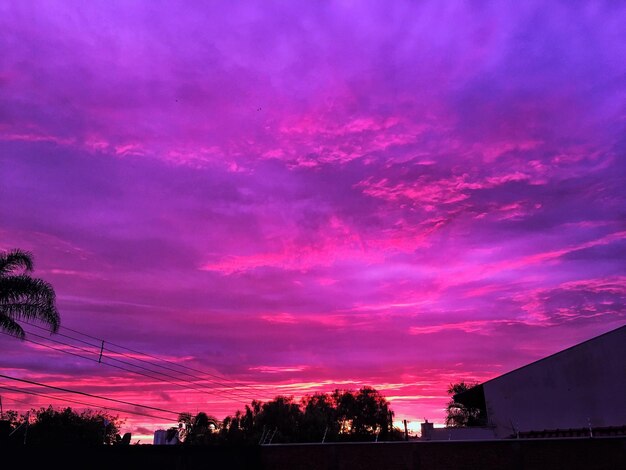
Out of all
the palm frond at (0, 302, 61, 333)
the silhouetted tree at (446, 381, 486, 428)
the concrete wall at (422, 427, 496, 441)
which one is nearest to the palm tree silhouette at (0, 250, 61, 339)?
the palm frond at (0, 302, 61, 333)

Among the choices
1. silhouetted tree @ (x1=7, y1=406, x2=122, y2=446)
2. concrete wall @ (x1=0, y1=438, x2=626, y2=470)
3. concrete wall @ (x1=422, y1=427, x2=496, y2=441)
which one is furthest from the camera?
silhouetted tree @ (x1=7, y1=406, x2=122, y2=446)

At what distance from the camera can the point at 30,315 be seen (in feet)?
95.9

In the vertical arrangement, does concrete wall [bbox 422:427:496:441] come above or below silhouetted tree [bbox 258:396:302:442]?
below

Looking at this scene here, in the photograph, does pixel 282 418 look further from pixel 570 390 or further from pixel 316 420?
pixel 570 390

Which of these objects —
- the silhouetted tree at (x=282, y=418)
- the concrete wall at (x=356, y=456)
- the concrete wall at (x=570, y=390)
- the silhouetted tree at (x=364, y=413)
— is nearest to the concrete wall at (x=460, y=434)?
the concrete wall at (x=570, y=390)

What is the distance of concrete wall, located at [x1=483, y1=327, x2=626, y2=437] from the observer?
2736cm

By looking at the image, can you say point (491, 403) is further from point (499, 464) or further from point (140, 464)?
point (140, 464)

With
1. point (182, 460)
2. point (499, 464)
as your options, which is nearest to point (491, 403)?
point (499, 464)

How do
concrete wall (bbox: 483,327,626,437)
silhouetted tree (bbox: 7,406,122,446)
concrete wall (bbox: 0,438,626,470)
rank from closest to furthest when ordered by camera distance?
concrete wall (bbox: 0,438,626,470) < concrete wall (bbox: 483,327,626,437) < silhouetted tree (bbox: 7,406,122,446)

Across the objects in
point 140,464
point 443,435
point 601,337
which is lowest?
point 140,464

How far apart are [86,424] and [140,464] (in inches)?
1839

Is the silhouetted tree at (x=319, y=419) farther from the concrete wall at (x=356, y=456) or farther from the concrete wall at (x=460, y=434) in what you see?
the concrete wall at (x=356, y=456)

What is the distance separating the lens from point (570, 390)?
30969mm

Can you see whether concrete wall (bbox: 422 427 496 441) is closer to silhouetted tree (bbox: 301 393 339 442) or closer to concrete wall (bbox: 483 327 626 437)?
concrete wall (bbox: 483 327 626 437)
